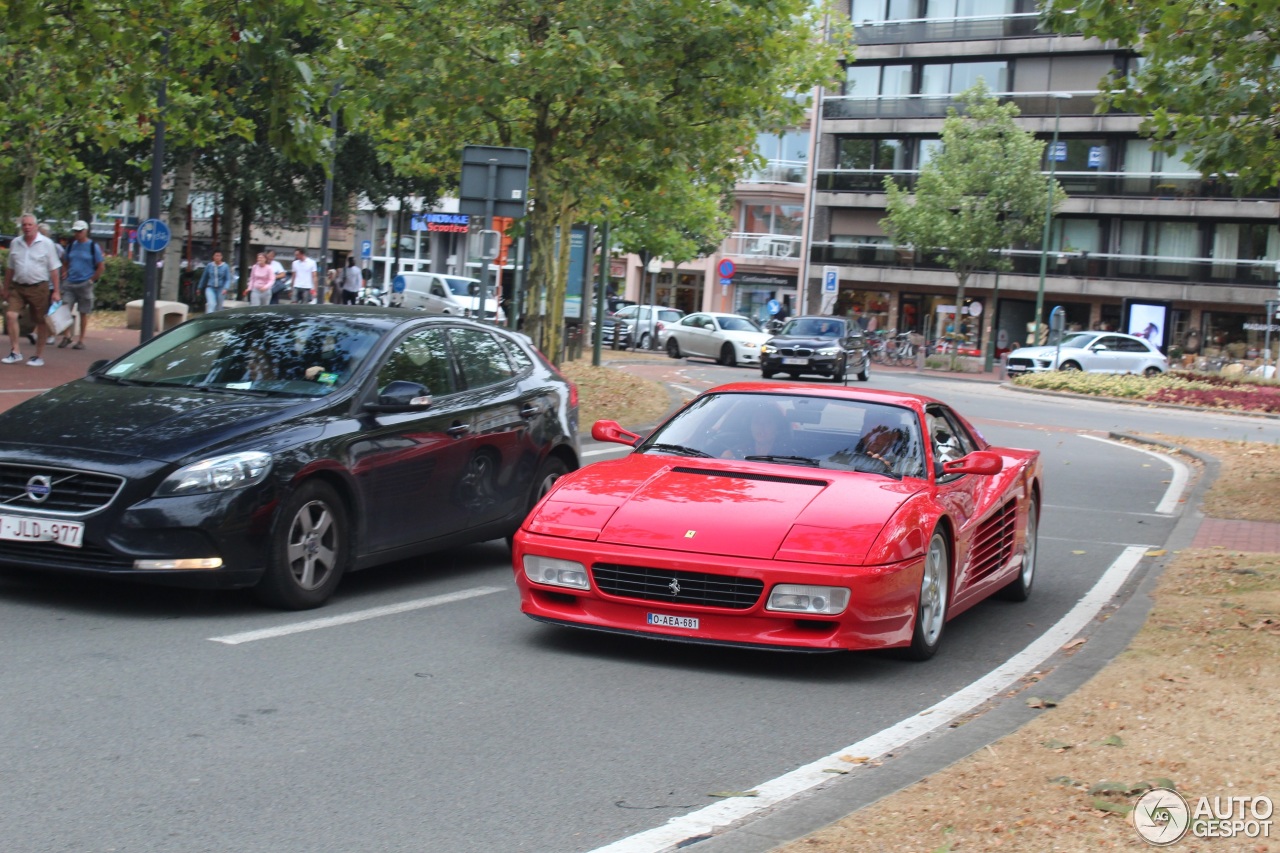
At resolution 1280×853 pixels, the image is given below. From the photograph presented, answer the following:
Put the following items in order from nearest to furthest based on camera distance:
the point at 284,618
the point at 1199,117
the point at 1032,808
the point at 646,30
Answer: the point at 1032,808, the point at 284,618, the point at 1199,117, the point at 646,30

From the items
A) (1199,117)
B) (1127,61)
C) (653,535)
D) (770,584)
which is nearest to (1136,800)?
(770,584)

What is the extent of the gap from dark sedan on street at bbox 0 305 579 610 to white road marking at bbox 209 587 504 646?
22 cm

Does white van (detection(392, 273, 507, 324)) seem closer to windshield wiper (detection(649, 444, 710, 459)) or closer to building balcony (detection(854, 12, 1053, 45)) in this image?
building balcony (detection(854, 12, 1053, 45))

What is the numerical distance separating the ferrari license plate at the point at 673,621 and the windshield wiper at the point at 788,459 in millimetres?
1336

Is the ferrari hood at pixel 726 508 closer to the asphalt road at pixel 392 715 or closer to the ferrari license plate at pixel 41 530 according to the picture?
the asphalt road at pixel 392 715

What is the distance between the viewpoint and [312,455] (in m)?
7.66

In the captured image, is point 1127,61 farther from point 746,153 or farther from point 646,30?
point 646,30

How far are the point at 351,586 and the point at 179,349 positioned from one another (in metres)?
1.69

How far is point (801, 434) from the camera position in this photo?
8.05 metres

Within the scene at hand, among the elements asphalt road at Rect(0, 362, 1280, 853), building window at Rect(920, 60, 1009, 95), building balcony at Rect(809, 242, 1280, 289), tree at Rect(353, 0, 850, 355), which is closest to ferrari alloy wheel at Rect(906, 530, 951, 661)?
asphalt road at Rect(0, 362, 1280, 853)

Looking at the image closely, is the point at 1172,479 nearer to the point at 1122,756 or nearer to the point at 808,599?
the point at 808,599

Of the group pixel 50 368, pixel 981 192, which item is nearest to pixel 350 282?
pixel 50 368

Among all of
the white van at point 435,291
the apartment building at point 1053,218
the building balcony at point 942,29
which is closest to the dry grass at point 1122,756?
the white van at point 435,291

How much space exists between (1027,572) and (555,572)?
3705 mm
